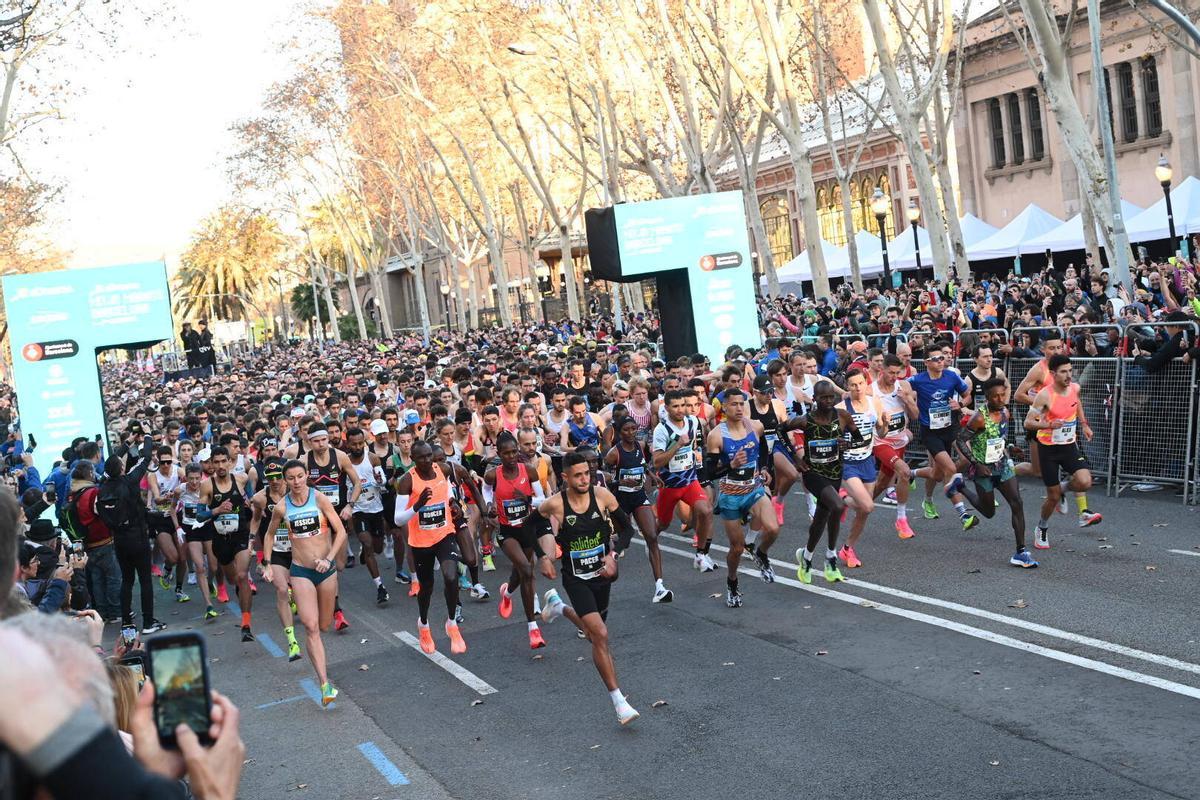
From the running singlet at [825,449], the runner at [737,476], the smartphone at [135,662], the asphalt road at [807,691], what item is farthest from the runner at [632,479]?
Result: the smartphone at [135,662]

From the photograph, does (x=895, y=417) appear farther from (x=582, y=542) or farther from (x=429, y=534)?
(x=582, y=542)

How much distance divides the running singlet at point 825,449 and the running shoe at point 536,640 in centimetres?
286

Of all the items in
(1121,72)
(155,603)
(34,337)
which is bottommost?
(155,603)

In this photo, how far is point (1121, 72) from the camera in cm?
4269

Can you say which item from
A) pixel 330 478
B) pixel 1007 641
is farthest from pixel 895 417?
pixel 330 478

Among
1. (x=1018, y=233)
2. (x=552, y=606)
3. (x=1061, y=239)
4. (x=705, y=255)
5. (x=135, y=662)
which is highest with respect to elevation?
(x=705, y=255)

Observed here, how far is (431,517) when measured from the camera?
11977 mm

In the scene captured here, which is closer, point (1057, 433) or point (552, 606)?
point (552, 606)

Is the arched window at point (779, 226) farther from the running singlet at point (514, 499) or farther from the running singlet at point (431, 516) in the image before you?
the running singlet at point (431, 516)

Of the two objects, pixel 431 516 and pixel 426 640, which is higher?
pixel 431 516

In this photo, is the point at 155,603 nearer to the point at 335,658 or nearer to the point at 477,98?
the point at 335,658

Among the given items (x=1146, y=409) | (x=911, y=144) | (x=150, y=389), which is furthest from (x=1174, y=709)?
(x=150, y=389)

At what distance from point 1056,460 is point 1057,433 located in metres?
0.26

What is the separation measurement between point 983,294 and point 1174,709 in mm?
18117
